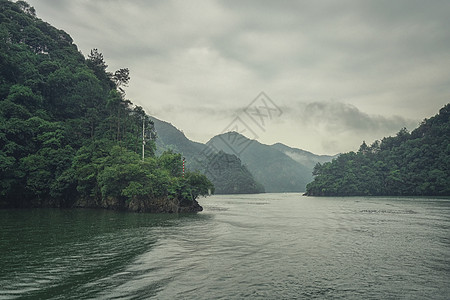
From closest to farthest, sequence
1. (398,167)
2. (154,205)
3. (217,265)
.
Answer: (217,265), (154,205), (398,167)

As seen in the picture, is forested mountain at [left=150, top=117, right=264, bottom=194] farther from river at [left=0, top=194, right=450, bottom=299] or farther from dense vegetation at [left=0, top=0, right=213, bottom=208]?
river at [left=0, top=194, right=450, bottom=299]

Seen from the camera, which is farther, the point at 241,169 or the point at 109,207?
the point at 241,169

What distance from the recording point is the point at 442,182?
280 feet

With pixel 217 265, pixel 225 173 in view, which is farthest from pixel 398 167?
pixel 217 265

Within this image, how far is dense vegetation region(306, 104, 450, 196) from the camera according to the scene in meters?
91.7

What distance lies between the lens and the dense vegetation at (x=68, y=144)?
39.6 m

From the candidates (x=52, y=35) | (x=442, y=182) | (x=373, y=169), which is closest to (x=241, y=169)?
(x=373, y=169)

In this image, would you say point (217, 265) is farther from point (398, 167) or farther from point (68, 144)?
point (398, 167)

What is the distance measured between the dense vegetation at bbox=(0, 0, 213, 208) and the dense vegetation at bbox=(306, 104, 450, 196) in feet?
286

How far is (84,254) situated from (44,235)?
24.5 feet

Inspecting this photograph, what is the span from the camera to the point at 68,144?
47.7m

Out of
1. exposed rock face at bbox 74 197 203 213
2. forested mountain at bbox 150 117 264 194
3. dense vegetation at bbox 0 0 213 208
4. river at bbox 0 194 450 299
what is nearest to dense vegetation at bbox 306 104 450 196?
forested mountain at bbox 150 117 264 194

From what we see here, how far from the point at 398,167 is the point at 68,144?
11302 cm

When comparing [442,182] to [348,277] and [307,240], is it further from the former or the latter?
[348,277]
